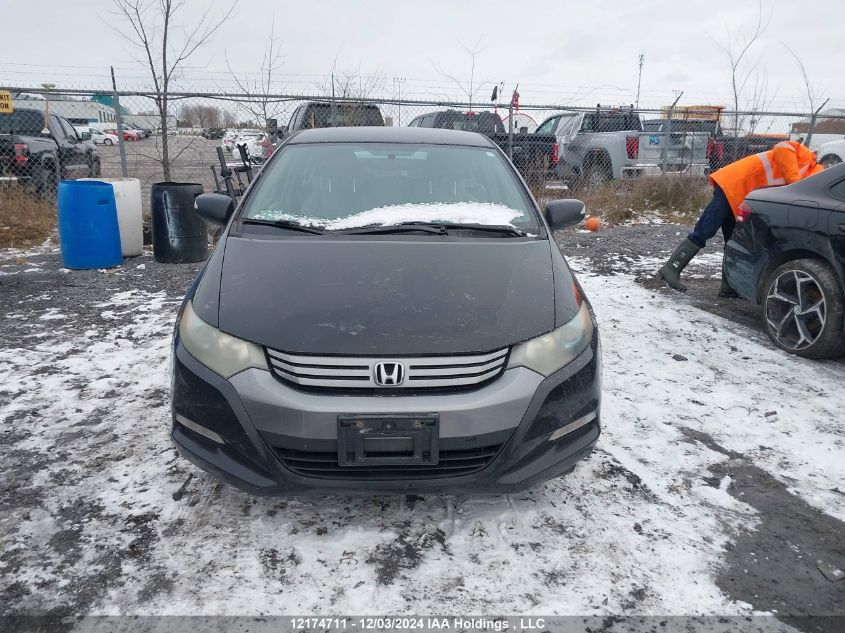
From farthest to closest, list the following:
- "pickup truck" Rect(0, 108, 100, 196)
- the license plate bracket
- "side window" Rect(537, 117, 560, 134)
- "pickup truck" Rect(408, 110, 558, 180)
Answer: "side window" Rect(537, 117, 560, 134)
"pickup truck" Rect(408, 110, 558, 180)
"pickup truck" Rect(0, 108, 100, 196)
the license plate bracket

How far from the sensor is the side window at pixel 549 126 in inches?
506

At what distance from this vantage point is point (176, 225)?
6.66 m

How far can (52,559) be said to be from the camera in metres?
2.18

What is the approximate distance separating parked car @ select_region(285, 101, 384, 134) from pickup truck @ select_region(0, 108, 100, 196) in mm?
3578

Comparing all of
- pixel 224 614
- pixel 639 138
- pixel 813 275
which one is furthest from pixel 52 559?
pixel 639 138

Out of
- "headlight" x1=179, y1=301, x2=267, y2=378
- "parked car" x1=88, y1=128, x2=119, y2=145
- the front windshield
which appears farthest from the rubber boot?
"parked car" x1=88, y1=128, x2=119, y2=145

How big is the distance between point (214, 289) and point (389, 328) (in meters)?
0.80

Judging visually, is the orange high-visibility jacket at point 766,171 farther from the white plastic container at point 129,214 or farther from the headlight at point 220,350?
the white plastic container at point 129,214

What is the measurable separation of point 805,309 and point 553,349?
293cm

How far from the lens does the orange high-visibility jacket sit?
17.5 ft

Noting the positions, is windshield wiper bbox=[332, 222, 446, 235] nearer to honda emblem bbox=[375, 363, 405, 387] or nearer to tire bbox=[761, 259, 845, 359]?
honda emblem bbox=[375, 363, 405, 387]

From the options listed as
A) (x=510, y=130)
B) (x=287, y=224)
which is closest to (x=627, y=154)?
(x=510, y=130)

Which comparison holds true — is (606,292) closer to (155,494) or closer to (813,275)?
(813,275)

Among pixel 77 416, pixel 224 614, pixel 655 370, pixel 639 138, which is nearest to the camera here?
pixel 224 614
